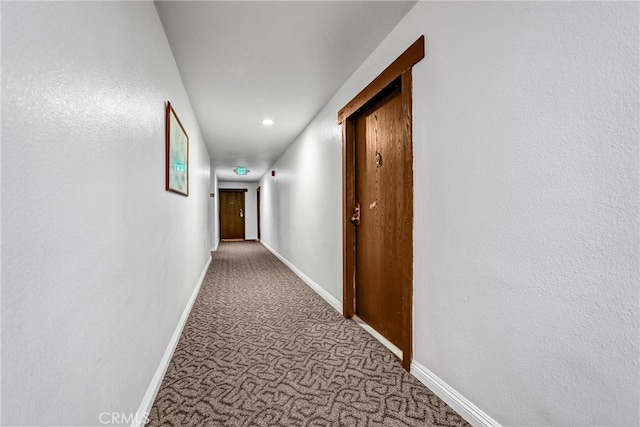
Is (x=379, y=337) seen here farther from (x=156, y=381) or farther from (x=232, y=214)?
(x=232, y=214)

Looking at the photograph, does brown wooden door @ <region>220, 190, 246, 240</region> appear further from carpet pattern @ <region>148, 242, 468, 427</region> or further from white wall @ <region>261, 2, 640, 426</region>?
white wall @ <region>261, 2, 640, 426</region>

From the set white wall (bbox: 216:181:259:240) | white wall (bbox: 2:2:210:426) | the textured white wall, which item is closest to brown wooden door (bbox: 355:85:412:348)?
the textured white wall

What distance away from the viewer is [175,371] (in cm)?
191

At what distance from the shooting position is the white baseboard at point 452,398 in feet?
4.46

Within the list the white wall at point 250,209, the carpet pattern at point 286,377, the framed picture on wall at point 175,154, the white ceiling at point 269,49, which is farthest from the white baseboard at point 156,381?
the white wall at point 250,209

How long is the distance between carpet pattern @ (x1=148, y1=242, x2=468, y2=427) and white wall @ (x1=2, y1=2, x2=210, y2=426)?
1.10 ft

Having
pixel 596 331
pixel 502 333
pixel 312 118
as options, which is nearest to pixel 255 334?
pixel 502 333

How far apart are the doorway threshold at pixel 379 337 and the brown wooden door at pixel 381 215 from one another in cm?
3

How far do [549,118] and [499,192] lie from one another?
1.07 ft

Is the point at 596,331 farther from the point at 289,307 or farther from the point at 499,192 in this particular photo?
the point at 289,307

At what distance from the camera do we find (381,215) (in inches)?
93.4

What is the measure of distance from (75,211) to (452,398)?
1813 millimetres

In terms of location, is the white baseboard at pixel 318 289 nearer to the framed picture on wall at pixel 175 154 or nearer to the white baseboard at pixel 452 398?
the white baseboard at pixel 452 398

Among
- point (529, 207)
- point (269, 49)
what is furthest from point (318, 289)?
point (529, 207)
